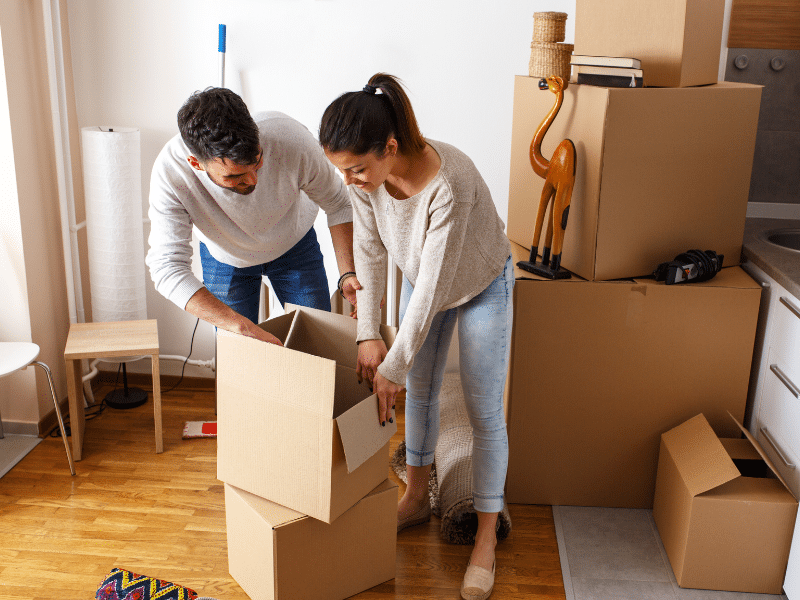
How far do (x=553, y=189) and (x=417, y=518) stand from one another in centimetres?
96

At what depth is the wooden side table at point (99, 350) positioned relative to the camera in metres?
2.33

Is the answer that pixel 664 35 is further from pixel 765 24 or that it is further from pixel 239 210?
pixel 239 210

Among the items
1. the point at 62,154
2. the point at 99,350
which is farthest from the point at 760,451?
the point at 62,154

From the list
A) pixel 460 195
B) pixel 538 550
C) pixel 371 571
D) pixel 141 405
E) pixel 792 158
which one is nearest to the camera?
pixel 460 195

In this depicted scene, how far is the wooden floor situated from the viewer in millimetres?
1831

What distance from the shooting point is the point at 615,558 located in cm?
195

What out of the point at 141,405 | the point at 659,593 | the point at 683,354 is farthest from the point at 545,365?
the point at 141,405

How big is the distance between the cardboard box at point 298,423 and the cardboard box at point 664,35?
983 millimetres

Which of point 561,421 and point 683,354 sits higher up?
point 683,354

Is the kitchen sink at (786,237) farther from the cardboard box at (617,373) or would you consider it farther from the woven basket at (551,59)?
the woven basket at (551,59)

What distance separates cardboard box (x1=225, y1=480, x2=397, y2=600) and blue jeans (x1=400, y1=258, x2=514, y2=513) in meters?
0.21

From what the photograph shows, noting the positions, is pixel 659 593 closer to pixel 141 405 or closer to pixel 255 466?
pixel 255 466

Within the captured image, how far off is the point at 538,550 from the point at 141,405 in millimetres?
1570

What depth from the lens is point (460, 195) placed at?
146 cm
